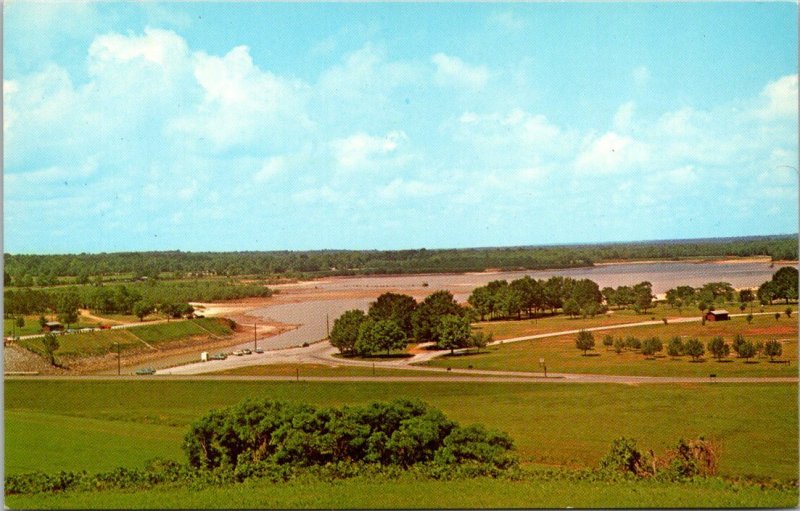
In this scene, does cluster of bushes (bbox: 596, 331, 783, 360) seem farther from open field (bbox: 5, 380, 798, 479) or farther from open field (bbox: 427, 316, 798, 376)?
open field (bbox: 5, 380, 798, 479)

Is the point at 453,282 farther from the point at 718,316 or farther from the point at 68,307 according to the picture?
the point at 68,307

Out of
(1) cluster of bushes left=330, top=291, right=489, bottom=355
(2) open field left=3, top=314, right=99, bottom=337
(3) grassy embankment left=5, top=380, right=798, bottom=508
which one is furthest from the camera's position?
(1) cluster of bushes left=330, top=291, right=489, bottom=355

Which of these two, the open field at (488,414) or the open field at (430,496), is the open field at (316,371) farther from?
the open field at (430,496)

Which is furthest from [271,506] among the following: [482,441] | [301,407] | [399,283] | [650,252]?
[650,252]

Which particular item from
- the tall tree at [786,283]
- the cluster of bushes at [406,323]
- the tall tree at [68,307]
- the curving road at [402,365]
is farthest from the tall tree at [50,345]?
the tall tree at [786,283]

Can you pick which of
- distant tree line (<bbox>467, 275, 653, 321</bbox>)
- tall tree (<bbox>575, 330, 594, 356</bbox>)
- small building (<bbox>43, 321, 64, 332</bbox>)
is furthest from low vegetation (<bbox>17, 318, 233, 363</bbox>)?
tall tree (<bbox>575, 330, 594, 356</bbox>)

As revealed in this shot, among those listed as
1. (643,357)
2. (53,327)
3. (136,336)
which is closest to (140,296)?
(136,336)
